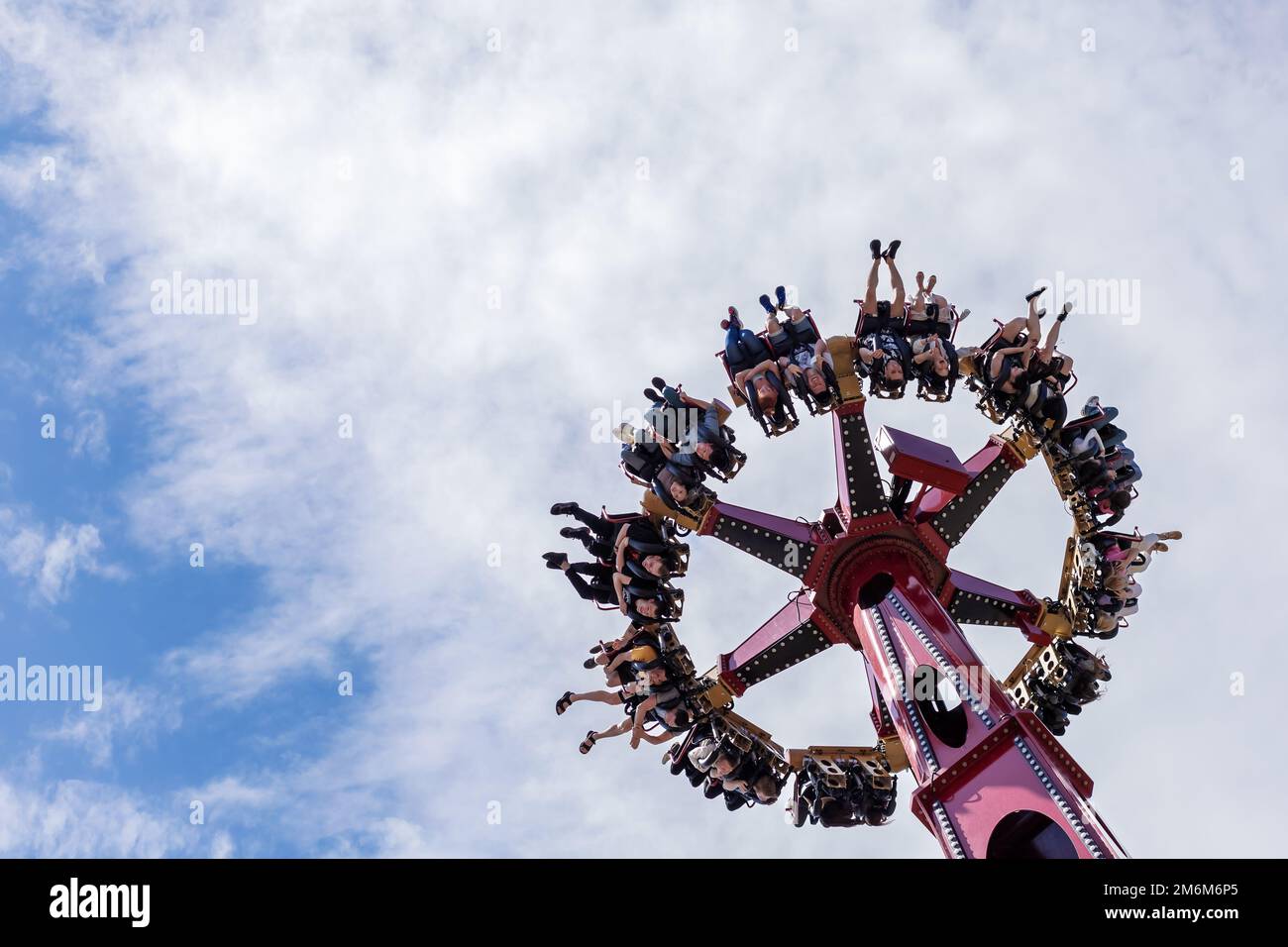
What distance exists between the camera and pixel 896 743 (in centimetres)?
2223

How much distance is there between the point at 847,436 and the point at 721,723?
5.83 metres

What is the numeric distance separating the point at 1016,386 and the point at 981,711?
6.34 m

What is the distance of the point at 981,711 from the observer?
17.0 meters

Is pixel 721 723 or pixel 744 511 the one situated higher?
pixel 744 511
